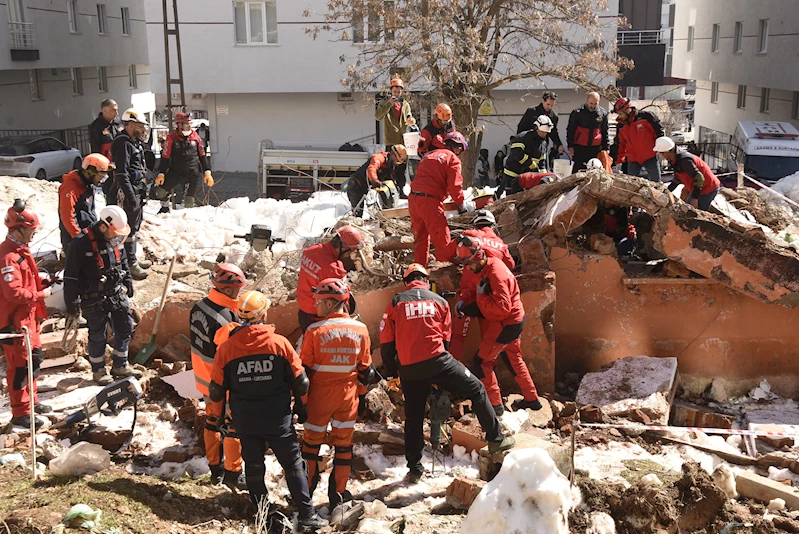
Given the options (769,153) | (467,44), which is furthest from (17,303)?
(769,153)

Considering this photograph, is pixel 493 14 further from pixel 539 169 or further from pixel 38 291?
pixel 38 291

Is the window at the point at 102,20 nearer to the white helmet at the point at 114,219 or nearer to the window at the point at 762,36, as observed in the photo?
the window at the point at 762,36

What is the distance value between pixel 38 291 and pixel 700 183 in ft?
22.8

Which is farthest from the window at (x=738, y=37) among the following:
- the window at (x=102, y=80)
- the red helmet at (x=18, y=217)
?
the red helmet at (x=18, y=217)

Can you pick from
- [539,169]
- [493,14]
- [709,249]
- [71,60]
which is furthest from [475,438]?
[71,60]

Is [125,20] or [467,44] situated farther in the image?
[125,20]

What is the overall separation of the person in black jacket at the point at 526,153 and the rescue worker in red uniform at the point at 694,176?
154 centimetres

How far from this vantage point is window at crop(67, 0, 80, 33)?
30.4 meters

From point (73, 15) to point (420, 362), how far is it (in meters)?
29.0

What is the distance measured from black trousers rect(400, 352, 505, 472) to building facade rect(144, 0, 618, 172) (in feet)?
63.1

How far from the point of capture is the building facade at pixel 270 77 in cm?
2584

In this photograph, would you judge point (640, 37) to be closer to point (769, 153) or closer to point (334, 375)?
point (769, 153)

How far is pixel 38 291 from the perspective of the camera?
7.27 m

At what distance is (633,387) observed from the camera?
8.14m
